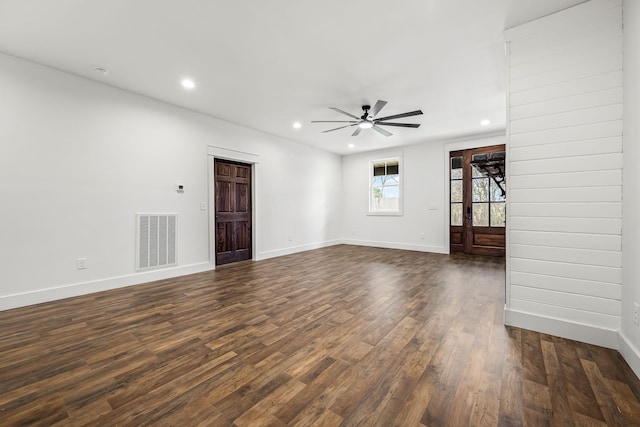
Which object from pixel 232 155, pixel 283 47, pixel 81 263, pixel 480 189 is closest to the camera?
pixel 283 47

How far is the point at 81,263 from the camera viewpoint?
348 centimetres

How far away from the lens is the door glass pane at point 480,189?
20.1 ft

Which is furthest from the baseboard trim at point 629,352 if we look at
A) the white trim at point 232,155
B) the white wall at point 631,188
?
the white trim at point 232,155

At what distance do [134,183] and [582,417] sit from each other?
5.06 m

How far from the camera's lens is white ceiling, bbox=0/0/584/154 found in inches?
91.6

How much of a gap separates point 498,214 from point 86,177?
24.4 feet

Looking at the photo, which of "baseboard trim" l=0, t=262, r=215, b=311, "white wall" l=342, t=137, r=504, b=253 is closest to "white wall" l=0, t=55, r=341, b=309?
"baseboard trim" l=0, t=262, r=215, b=311

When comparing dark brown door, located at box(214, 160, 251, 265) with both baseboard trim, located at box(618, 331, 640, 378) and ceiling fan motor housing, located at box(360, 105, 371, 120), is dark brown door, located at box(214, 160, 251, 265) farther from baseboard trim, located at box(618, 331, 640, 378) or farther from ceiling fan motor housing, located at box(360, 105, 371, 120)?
baseboard trim, located at box(618, 331, 640, 378)

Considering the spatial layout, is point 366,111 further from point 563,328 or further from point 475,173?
point 563,328

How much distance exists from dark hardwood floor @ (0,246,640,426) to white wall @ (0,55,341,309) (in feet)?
1.70

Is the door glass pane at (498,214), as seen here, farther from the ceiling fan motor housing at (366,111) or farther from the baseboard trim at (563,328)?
the baseboard trim at (563,328)

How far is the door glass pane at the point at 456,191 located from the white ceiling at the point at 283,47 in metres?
2.37

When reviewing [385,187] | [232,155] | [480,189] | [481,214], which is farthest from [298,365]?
[385,187]

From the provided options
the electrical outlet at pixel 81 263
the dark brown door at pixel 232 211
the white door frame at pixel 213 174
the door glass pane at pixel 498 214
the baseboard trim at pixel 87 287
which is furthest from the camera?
the door glass pane at pixel 498 214
